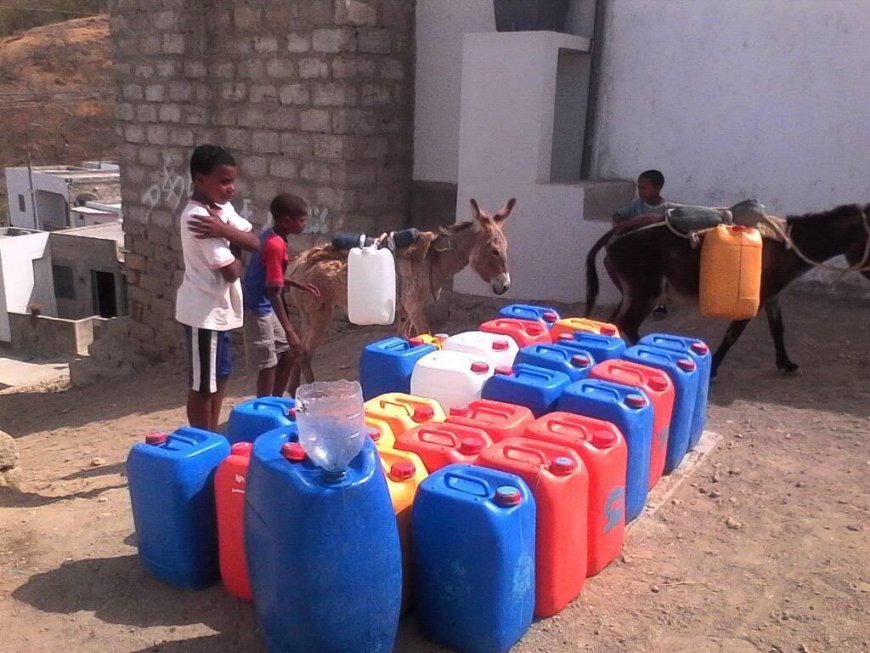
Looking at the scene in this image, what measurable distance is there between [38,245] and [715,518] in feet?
73.0

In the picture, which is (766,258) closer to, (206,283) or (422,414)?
(422,414)

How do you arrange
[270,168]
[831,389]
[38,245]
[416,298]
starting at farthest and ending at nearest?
1. [38,245]
2. [270,168]
3. [831,389]
4. [416,298]

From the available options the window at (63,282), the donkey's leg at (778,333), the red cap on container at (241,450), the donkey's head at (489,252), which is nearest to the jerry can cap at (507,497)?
the red cap on container at (241,450)

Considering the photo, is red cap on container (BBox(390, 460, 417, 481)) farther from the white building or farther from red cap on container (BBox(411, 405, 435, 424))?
the white building

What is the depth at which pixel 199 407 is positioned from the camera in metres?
4.22

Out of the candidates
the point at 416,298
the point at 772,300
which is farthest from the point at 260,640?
the point at 772,300

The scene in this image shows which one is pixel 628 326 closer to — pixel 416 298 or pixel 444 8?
pixel 416 298

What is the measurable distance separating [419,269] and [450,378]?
5.24 ft

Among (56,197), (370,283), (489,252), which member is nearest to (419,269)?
(489,252)

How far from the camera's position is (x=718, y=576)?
3.43 metres

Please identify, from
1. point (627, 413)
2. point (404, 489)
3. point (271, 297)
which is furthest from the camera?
point (271, 297)

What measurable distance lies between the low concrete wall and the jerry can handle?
16311 mm

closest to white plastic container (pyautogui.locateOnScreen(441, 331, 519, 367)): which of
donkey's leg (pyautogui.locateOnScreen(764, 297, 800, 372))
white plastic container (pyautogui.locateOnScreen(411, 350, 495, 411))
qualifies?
white plastic container (pyautogui.locateOnScreen(411, 350, 495, 411))

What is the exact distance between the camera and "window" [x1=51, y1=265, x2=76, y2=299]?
22.6 meters
